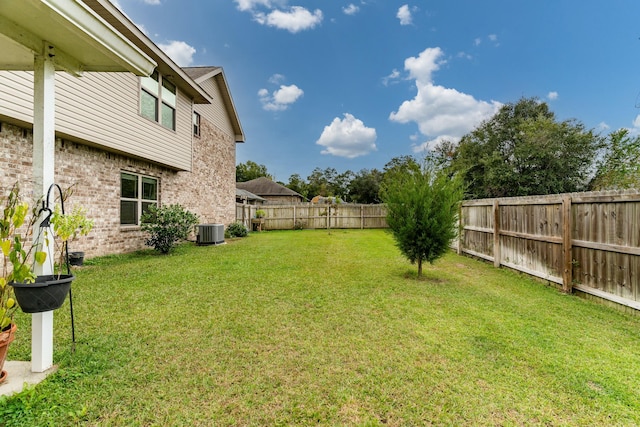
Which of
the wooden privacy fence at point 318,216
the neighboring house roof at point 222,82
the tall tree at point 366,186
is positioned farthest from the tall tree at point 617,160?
the tall tree at point 366,186

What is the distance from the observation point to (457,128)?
23750 millimetres

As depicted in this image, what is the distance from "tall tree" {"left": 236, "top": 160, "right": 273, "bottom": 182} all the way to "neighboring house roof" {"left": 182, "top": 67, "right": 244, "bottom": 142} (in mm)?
35080

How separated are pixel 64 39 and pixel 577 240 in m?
7.33

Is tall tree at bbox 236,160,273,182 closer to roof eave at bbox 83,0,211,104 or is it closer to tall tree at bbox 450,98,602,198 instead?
tall tree at bbox 450,98,602,198

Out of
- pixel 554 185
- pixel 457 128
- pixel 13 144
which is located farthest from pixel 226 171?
pixel 554 185

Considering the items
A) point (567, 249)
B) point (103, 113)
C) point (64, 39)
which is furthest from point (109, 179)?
point (567, 249)

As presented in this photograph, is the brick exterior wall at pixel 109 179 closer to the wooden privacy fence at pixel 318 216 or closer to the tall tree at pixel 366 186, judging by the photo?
the wooden privacy fence at pixel 318 216

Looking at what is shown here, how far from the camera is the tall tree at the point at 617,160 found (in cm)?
1598

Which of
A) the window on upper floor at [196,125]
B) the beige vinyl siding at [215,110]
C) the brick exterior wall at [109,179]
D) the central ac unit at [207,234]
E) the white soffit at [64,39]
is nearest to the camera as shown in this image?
the white soffit at [64,39]

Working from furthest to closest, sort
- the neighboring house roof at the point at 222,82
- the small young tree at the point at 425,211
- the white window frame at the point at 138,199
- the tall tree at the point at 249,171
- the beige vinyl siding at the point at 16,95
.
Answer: the tall tree at the point at 249,171, the neighboring house roof at the point at 222,82, the white window frame at the point at 138,199, the small young tree at the point at 425,211, the beige vinyl siding at the point at 16,95

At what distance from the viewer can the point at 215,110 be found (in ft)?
44.1

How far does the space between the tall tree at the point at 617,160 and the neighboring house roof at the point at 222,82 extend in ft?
67.6

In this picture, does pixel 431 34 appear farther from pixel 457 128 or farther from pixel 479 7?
pixel 457 128

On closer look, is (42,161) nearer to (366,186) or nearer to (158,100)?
(158,100)
